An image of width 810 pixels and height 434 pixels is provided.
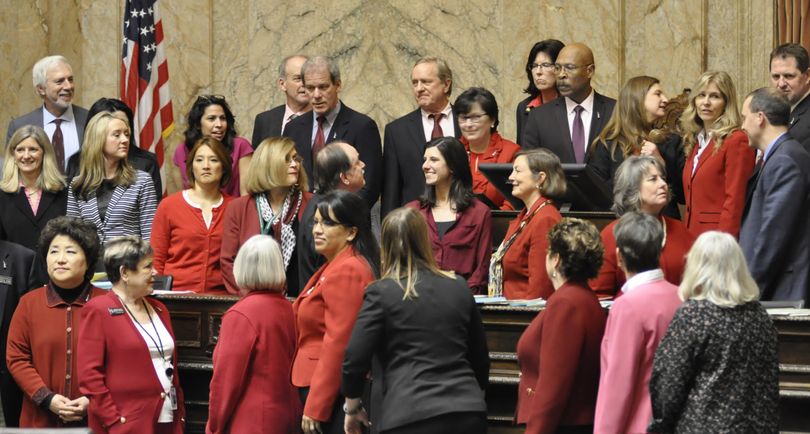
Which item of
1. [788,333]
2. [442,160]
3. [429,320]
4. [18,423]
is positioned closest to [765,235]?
[788,333]

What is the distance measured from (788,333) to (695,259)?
1313 mm

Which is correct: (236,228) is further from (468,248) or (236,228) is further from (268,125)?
(268,125)

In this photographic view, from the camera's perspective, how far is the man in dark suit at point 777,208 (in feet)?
26.5

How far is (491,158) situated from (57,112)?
3.11 m

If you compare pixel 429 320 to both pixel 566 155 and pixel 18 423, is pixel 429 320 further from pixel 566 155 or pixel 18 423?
pixel 566 155

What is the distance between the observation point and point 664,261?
24.1ft

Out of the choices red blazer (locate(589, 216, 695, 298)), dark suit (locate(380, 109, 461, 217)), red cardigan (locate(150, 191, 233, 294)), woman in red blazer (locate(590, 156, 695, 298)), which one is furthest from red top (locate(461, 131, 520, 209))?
red blazer (locate(589, 216, 695, 298))

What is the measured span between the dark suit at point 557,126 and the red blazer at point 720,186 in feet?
3.90

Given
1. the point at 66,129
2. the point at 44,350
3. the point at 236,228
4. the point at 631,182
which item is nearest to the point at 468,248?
the point at 631,182

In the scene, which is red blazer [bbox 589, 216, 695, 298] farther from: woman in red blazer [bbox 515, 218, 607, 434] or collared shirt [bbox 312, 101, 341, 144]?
collared shirt [bbox 312, 101, 341, 144]

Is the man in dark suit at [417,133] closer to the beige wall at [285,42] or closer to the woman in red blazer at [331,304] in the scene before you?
the beige wall at [285,42]

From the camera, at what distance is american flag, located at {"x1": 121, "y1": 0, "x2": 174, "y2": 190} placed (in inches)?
459

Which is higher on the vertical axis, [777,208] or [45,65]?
[45,65]

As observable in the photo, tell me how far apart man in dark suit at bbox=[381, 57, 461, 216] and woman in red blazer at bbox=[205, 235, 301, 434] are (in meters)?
2.64
